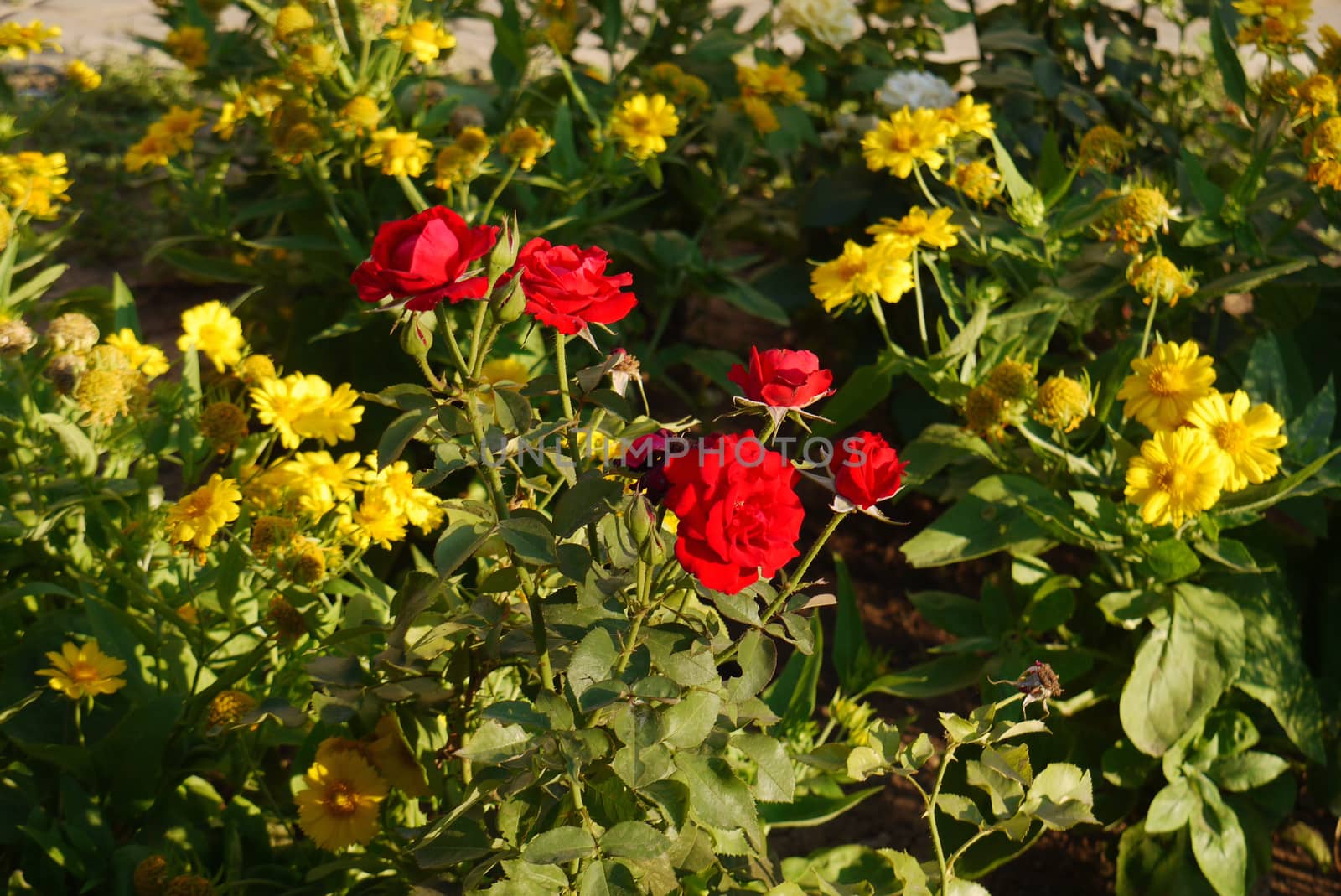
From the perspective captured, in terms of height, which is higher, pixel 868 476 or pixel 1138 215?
pixel 868 476

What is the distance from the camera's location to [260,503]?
1478mm

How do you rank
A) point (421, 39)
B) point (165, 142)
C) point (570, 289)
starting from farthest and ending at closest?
point (165, 142) < point (421, 39) < point (570, 289)

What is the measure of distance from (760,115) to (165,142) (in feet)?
3.95

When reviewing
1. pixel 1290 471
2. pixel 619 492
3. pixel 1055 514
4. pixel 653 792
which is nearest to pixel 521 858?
pixel 653 792

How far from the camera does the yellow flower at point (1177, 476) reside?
1452 mm

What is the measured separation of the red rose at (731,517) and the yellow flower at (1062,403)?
2.60 feet

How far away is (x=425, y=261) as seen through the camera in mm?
903

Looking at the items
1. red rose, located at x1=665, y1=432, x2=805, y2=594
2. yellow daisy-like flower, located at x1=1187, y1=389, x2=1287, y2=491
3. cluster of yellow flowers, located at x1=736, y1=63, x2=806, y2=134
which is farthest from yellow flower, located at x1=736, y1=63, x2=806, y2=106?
red rose, located at x1=665, y1=432, x2=805, y2=594

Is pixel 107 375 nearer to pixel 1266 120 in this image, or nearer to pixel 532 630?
pixel 532 630

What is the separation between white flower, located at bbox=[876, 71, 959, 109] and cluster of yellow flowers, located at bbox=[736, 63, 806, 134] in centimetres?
20

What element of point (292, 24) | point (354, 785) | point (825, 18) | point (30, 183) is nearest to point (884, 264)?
point (354, 785)

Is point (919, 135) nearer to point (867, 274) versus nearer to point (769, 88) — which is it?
point (867, 274)

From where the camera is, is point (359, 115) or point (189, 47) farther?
point (189, 47)

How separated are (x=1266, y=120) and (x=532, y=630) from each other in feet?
5.41
